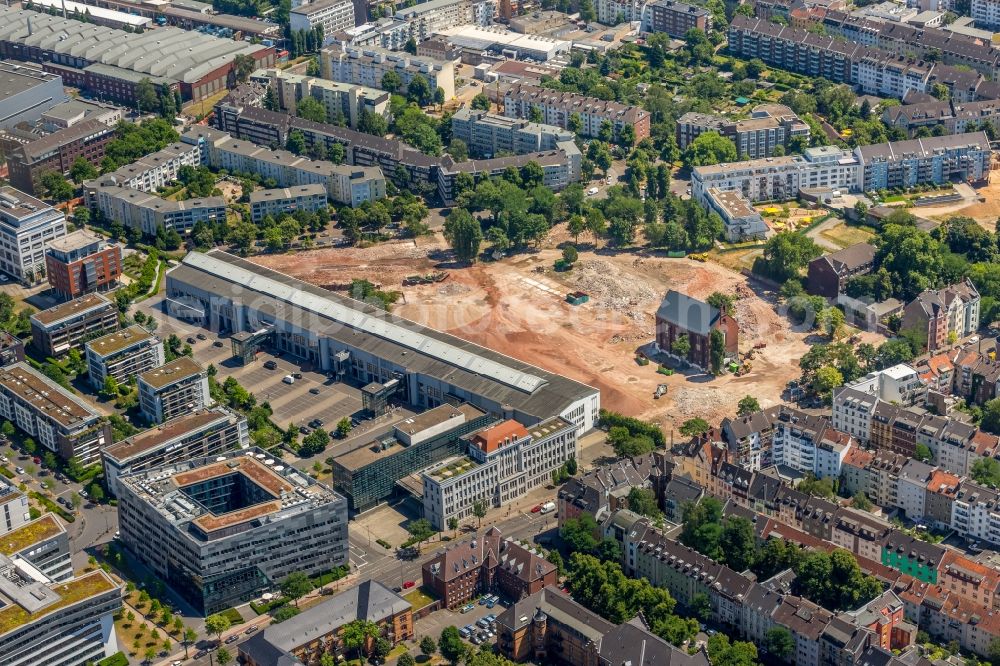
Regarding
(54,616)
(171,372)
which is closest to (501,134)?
(171,372)

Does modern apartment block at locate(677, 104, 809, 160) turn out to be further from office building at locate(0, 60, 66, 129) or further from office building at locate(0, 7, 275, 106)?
office building at locate(0, 60, 66, 129)

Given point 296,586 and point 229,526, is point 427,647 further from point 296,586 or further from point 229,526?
point 229,526

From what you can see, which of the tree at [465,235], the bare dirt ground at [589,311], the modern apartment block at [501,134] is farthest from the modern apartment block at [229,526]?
the modern apartment block at [501,134]

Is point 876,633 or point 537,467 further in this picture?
point 537,467

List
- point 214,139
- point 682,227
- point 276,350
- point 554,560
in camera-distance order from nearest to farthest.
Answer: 1. point 554,560
2. point 276,350
3. point 682,227
4. point 214,139

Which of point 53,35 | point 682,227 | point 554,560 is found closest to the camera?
point 554,560

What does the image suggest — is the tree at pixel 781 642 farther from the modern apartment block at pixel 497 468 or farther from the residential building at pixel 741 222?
the residential building at pixel 741 222

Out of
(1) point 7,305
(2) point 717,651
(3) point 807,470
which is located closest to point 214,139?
(1) point 7,305

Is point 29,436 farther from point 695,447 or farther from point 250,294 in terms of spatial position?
point 695,447
